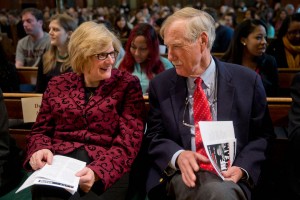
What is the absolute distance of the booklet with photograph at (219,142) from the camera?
68.2 inches

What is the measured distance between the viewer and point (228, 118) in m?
1.92

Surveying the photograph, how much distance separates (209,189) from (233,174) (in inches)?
7.6

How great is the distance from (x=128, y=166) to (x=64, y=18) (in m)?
Answer: 2.20

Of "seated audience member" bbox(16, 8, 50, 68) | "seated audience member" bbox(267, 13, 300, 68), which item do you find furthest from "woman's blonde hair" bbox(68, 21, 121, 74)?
"seated audience member" bbox(16, 8, 50, 68)

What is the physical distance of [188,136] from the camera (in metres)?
1.96

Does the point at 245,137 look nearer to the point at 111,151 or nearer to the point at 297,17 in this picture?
the point at 111,151

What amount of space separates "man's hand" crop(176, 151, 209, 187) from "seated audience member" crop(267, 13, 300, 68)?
287 cm

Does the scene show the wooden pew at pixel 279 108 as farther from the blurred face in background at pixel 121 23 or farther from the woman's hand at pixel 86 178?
the blurred face in background at pixel 121 23

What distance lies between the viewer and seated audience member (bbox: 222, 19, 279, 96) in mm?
3270

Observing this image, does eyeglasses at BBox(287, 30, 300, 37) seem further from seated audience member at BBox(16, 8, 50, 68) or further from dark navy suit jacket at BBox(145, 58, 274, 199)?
seated audience member at BBox(16, 8, 50, 68)

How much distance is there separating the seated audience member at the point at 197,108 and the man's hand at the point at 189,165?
0.03m

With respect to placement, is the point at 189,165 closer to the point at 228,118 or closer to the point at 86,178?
the point at 228,118

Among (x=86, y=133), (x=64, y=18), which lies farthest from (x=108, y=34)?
(x=64, y=18)

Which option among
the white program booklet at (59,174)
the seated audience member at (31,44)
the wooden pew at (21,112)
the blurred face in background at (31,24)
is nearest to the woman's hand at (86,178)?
the white program booklet at (59,174)
